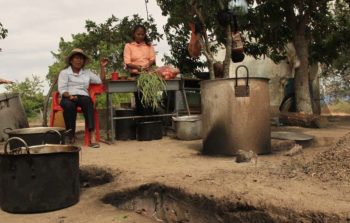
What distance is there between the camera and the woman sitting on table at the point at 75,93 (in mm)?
6445

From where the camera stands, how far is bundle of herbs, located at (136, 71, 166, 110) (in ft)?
22.5

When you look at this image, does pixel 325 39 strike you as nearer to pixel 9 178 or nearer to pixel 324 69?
pixel 9 178

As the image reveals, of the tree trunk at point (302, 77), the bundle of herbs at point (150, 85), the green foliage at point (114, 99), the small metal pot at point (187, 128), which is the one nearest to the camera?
the bundle of herbs at point (150, 85)

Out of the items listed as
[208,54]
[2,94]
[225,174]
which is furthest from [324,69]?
[225,174]

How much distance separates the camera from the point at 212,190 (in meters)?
3.45

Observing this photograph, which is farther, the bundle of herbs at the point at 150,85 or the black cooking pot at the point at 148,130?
the black cooking pot at the point at 148,130

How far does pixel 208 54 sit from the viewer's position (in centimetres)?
789

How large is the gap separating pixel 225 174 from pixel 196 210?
2.25 feet

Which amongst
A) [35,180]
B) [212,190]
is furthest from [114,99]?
[212,190]

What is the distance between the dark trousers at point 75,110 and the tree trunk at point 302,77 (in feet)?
15.9

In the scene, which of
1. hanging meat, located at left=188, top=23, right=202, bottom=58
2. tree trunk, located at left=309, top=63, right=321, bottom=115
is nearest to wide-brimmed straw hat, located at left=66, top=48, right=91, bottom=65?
hanging meat, located at left=188, top=23, right=202, bottom=58

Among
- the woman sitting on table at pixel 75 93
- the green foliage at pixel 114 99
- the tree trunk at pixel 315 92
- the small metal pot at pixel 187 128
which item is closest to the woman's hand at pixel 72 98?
the woman sitting on table at pixel 75 93

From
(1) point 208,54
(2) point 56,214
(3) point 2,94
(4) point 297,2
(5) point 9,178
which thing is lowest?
(2) point 56,214

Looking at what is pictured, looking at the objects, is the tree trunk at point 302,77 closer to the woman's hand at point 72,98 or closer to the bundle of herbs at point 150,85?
the bundle of herbs at point 150,85
